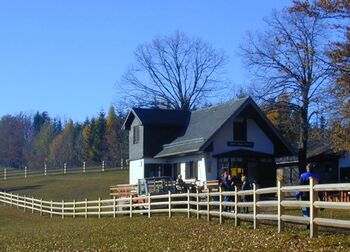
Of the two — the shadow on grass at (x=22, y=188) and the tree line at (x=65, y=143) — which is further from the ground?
the tree line at (x=65, y=143)

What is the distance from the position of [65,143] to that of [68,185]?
75.7 m

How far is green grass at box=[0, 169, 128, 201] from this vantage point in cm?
5312

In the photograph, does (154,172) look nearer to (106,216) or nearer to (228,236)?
(106,216)

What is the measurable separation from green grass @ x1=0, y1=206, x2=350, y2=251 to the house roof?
16.0m

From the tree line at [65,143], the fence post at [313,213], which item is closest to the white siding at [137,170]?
the fence post at [313,213]

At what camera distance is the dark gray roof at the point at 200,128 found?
128 feet

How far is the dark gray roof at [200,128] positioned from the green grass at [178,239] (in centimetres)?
1577

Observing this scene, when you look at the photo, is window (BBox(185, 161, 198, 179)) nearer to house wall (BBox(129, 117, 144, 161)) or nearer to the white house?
the white house

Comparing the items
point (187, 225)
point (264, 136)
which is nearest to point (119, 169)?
point (264, 136)

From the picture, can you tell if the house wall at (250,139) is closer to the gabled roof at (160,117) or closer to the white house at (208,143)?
the white house at (208,143)

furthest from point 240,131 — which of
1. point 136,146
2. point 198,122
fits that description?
point 136,146

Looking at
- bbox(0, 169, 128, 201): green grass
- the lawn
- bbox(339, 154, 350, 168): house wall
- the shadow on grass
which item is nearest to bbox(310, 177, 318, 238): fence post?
the lawn

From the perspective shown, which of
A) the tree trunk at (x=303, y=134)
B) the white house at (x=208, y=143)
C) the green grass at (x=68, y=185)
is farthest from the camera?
the green grass at (x=68, y=185)

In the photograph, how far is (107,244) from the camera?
17.4m
